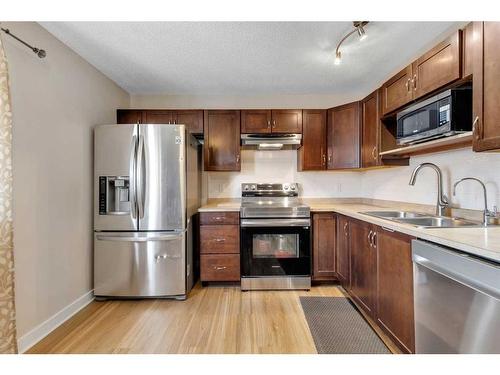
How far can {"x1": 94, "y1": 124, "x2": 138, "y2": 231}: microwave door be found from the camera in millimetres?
2459

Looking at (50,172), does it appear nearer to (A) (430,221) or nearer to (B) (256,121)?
(B) (256,121)

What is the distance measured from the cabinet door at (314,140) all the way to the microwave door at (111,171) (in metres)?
1.93

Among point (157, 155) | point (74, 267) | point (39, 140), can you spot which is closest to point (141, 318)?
point (74, 267)

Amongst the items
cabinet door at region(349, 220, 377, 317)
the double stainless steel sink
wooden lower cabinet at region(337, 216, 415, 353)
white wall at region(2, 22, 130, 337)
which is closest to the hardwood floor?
white wall at region(2, 22, 130, 337)

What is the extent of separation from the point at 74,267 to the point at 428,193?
10.7 feet

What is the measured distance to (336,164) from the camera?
303 centimetres

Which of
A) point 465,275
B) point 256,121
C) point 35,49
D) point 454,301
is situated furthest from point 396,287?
point 35,49

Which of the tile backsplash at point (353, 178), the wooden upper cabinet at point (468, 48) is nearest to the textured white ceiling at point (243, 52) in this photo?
the wooden upper cabinet at point (468, 48)

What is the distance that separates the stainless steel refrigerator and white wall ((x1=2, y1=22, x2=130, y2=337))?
146 millimetres

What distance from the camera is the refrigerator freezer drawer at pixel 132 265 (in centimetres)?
247

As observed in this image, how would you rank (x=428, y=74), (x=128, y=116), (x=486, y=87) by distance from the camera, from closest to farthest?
(x=486, y=87) → (x=428, y=74) → (x=128, y=116)

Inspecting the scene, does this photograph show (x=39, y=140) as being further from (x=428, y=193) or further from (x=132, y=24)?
(x=428, y=193)

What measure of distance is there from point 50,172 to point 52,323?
1.20 meters

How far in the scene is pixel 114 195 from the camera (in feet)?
8.22
